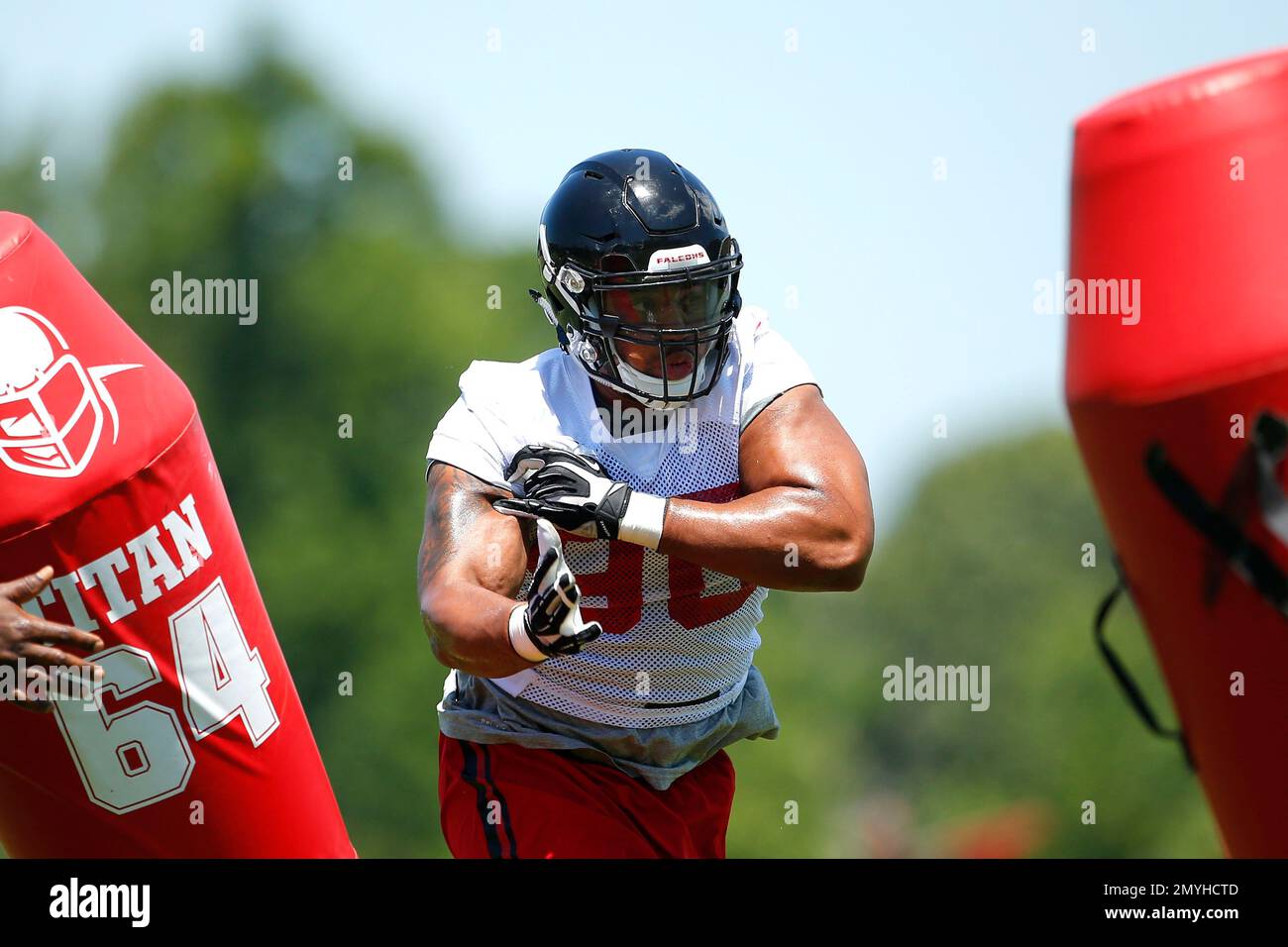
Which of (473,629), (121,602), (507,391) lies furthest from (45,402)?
(473,629)

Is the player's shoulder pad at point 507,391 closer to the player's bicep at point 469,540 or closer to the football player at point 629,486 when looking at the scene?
the football player at point 629,486

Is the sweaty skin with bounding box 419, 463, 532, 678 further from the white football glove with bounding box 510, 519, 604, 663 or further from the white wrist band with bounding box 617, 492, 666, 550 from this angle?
the white wrist band with bounding box 617, 492, 666, 550

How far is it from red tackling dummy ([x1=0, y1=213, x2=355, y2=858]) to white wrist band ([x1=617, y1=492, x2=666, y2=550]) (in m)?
1.46

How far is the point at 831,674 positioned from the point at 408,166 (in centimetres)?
2125

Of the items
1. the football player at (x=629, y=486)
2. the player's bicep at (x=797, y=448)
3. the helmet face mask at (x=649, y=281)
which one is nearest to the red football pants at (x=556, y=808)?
the football player at (x=629, y=486)

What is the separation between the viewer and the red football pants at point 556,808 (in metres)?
4.14

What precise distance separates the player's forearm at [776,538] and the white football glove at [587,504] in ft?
0.16

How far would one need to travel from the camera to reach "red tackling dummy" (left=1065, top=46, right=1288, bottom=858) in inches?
150

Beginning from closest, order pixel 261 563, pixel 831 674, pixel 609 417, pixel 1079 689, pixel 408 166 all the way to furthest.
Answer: pixel 609 417 < pixel 261 563 < pixel 408 166 < pixel 1079 689 < pixel 831 674

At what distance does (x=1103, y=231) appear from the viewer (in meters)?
4.00

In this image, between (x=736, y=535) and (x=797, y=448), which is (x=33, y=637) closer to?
(x=736, y=535)
